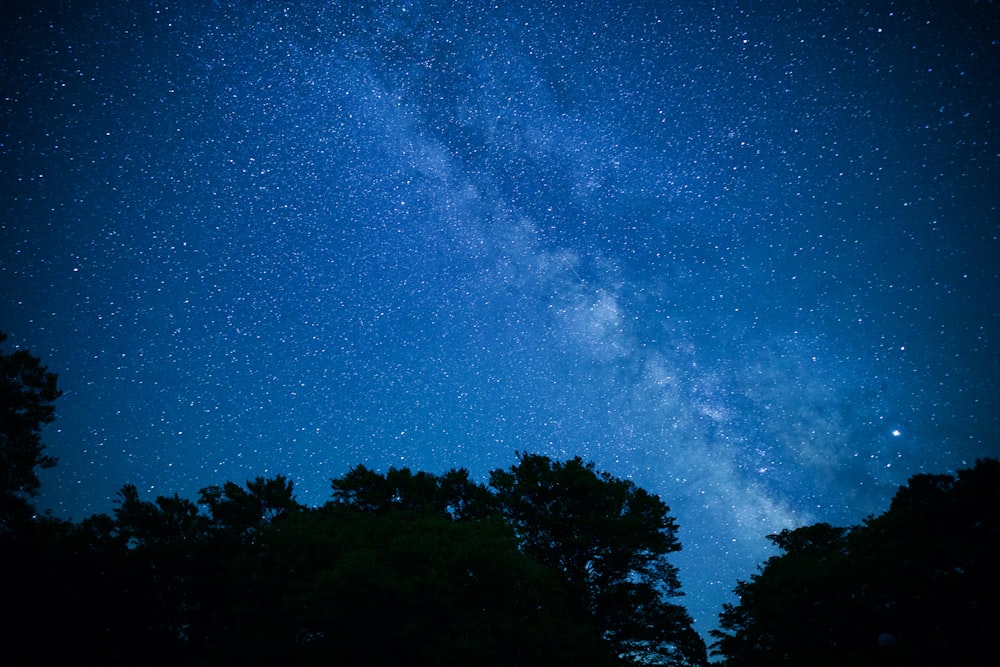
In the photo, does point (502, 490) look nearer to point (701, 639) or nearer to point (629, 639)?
point (629, 639)

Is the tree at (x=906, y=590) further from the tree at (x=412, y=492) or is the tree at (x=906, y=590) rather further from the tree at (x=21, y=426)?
the tree at (x=21, y=426)

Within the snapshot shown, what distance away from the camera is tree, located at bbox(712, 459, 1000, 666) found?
1019cm

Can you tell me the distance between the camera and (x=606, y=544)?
20.3m

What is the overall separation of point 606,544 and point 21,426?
24.9 metres

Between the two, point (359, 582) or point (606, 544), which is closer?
point (359, 582)

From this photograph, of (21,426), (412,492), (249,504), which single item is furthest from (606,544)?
(21,426)

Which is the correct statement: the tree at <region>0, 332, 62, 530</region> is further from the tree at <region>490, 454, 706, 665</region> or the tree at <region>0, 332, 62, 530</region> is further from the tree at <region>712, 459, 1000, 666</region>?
the tree at <region>712, 459, 1000, 666</region>

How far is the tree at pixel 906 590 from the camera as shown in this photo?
1019 centimetres

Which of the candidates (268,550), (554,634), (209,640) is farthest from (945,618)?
(209,640)

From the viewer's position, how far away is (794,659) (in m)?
13.5

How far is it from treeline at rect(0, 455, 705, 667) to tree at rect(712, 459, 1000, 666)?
5767mm

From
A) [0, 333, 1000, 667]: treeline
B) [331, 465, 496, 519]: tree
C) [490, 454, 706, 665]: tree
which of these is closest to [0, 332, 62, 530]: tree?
[0, 333, 1000, 667]: treeline

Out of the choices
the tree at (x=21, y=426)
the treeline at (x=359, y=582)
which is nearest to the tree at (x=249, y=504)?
the treeline at (x=359, y=582)

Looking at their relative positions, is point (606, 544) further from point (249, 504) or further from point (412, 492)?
point (249, 504)
